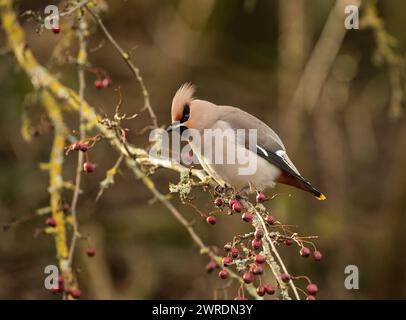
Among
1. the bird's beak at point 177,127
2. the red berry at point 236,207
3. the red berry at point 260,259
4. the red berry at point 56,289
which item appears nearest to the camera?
the red berry at point 260,259

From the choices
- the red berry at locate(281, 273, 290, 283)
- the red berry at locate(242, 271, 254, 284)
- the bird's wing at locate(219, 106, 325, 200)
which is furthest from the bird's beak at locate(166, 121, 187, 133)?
the red berry at locate(281, 273, 290, 283)

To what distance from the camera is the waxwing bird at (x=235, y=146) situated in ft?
13.2

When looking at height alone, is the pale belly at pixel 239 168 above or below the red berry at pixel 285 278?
above

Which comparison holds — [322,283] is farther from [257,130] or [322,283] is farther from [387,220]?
[257,130]

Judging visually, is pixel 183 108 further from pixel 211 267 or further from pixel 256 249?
pixel 256 249

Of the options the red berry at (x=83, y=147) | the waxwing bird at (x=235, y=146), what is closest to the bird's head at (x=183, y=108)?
the waxwing bird at (x=235, y=146)

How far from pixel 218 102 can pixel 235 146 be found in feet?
9.59

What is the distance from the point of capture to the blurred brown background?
6.18 meters

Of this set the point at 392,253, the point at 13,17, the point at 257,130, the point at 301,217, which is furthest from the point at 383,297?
the point at 13,17

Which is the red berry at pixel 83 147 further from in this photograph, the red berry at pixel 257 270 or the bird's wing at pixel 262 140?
the bird's wing at pixel 262 140

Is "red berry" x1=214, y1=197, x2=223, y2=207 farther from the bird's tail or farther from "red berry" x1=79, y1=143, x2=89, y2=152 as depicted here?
the bird's tail

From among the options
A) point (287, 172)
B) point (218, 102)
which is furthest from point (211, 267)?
point (218, 102)

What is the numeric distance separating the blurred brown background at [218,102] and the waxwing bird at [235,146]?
1.42 m

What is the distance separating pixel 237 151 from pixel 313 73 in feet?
6.01
